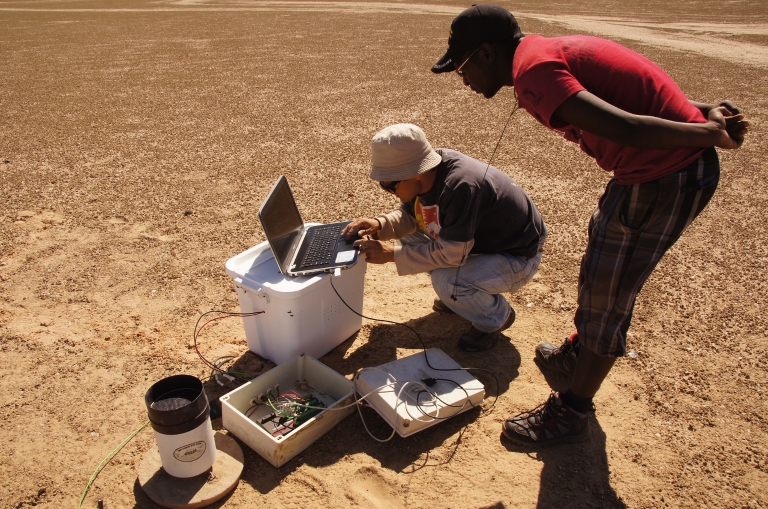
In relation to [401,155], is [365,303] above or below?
below

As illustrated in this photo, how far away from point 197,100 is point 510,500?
6.96 m

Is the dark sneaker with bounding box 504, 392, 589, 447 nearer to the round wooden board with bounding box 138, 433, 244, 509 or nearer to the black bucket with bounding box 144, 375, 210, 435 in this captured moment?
the round wooden board with bounding box 138, 433, 244, 509

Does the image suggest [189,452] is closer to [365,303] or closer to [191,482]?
[191,482]

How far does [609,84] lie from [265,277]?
1.73 meters

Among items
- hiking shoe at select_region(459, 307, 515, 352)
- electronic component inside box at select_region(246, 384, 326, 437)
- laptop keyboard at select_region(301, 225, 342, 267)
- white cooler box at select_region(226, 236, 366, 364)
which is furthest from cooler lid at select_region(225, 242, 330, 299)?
hiking shoe at select_region(459, 307, 515, 352)

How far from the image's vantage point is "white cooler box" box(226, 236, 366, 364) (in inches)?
109

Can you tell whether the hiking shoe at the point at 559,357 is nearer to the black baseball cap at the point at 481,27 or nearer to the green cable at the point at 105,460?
the black baseball cap at the point at 481,27

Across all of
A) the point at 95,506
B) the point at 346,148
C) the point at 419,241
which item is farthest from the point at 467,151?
the point at 95,506

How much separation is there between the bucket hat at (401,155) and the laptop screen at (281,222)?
0.52 metres

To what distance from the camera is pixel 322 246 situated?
3.11 metres

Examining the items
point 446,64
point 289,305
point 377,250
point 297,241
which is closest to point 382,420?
point 289,305

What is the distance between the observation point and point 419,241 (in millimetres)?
3400

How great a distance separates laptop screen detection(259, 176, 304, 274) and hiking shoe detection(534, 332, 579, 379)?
1.42 m

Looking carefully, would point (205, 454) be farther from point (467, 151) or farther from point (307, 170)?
point (467, 151)
